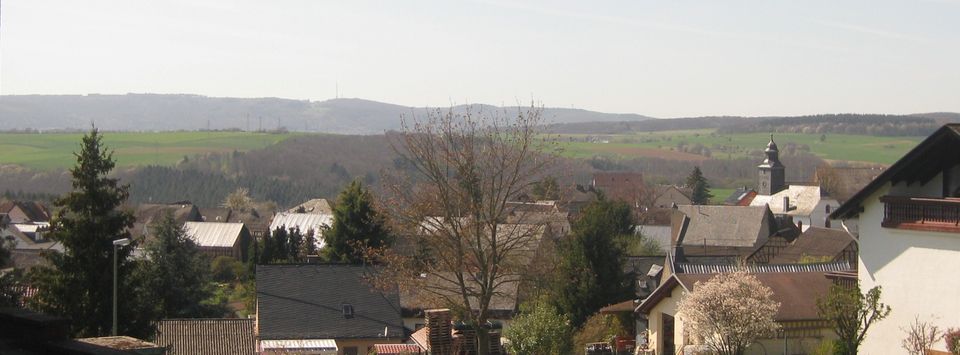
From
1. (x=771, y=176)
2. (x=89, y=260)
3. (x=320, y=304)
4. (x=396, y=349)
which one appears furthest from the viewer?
(x=771, y=176)

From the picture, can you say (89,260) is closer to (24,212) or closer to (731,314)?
(731,314)

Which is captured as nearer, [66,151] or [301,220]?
[301,220]

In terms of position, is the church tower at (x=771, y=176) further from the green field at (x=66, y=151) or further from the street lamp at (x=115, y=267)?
the street lamp at (x=115, y=267)

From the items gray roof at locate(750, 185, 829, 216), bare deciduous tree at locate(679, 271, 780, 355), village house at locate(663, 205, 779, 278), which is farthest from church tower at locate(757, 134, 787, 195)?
bare deciduous tree at locate(679, 271, 780, 355)

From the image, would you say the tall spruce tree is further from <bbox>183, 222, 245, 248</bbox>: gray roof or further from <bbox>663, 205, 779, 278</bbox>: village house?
<bbox>183, 222, 245, 248</bbox>: gray roof

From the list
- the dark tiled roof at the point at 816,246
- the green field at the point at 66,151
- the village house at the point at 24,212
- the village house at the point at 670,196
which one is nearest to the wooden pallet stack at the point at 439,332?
the dark tiled roof at the point at 816,246

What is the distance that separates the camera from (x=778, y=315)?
69.3 ft

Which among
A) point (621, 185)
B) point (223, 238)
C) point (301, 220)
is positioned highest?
point (621, 185)

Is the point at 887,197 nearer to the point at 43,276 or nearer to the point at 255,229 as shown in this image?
the point at 43,276

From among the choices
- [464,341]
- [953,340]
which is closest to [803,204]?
[464,341]

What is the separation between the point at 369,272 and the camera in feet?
117

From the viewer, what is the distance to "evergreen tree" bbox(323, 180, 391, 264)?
54531mm

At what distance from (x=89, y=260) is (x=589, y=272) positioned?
16186 millimetres

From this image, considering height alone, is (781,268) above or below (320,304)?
above
